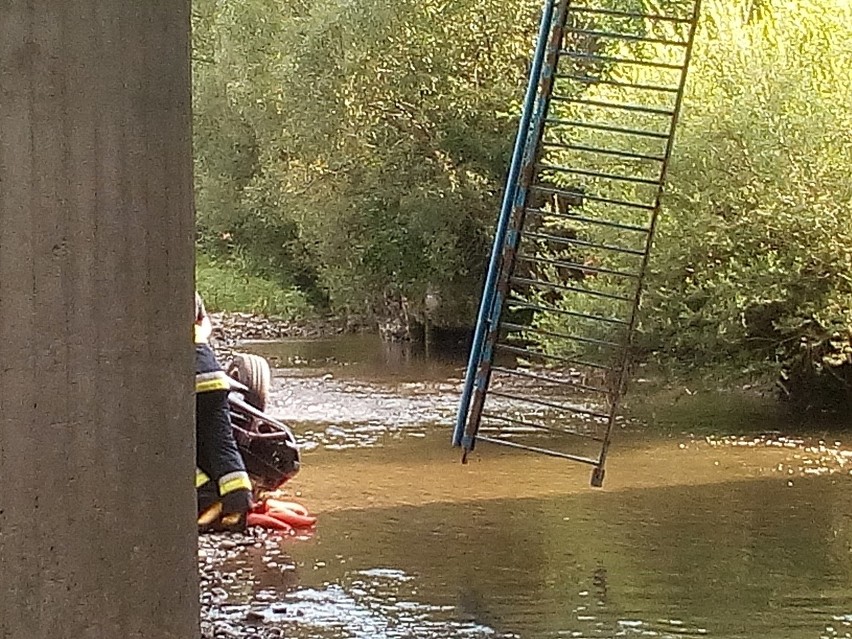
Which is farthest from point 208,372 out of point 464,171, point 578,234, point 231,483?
point 464,171

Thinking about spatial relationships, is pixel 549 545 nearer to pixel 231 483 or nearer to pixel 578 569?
pixel 578 569

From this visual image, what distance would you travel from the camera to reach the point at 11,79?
3127 mm

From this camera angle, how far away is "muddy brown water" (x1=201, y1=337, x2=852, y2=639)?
234 inches

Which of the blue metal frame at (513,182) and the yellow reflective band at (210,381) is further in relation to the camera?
the blue metal frame at (513,182)

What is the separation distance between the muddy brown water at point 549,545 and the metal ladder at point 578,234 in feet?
1.20

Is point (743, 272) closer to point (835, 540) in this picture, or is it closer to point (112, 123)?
point (835, 540)

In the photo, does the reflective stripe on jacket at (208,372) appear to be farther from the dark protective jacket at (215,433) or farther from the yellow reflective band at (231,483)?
the yellow reflective band at (231,483)

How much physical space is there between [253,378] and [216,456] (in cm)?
155

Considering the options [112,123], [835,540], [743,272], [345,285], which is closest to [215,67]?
[345,285]

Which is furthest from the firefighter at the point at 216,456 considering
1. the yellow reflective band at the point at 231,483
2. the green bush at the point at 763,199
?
the green bush at the point at 763,199

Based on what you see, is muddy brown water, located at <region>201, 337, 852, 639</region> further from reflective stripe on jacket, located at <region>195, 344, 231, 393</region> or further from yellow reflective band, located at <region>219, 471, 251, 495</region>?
reflective stripe on jacket, located at <region>195, 344, 231, 393</region>

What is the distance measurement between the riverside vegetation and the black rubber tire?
4.15 meters

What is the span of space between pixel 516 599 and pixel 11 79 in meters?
3.74

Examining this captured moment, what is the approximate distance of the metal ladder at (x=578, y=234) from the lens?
26.6 feet
